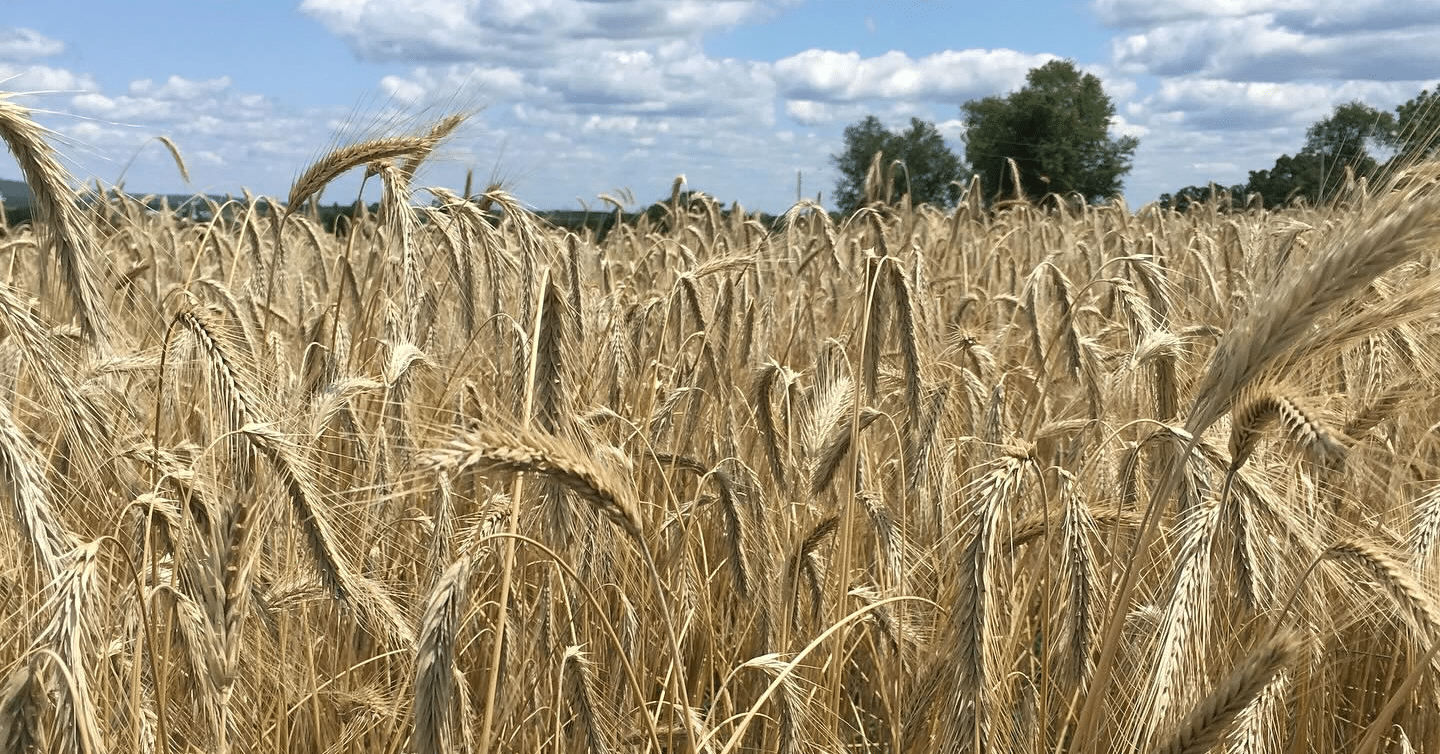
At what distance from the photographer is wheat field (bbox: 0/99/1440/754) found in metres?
1.47

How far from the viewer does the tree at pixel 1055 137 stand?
49969 millimetres

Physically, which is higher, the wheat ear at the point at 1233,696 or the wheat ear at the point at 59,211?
the wheat ear at the point at 59,211

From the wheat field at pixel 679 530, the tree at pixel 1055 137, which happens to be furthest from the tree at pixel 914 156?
the wheat field at pixel 679 530

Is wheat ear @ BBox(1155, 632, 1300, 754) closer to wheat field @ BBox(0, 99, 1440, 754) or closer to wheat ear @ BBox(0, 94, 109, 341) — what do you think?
wheat field @ BBox(0, 99, 1440, 754)

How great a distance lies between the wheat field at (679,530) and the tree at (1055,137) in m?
43.1

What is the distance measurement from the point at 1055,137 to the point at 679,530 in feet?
185

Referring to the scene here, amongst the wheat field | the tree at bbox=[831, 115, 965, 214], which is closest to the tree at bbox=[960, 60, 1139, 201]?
the tree at bbox=[831, 115, 965, 214]

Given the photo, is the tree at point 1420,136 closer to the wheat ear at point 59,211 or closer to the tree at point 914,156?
the wheat ear at point 59,211

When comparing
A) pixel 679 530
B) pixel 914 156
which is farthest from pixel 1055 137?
pixel 679 530

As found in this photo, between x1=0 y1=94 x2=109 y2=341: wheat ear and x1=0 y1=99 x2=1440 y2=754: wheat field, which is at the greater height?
x1=0 y1=94 x2=109 y2=341: wheat ear

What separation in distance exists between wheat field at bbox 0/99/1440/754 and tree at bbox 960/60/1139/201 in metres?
43.1

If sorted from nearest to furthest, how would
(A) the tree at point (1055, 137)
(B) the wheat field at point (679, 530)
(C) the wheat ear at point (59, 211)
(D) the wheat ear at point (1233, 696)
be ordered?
(D) the wheat ear at point (1233, 696), (B) the wheat field at point (679, 530), (C) the wheat ear at point (59, 211), (A) the tree at point (1055, 137)

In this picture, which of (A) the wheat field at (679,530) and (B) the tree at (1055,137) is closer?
(A) the wheat field at (679,530)

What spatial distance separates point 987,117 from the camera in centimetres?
5903
